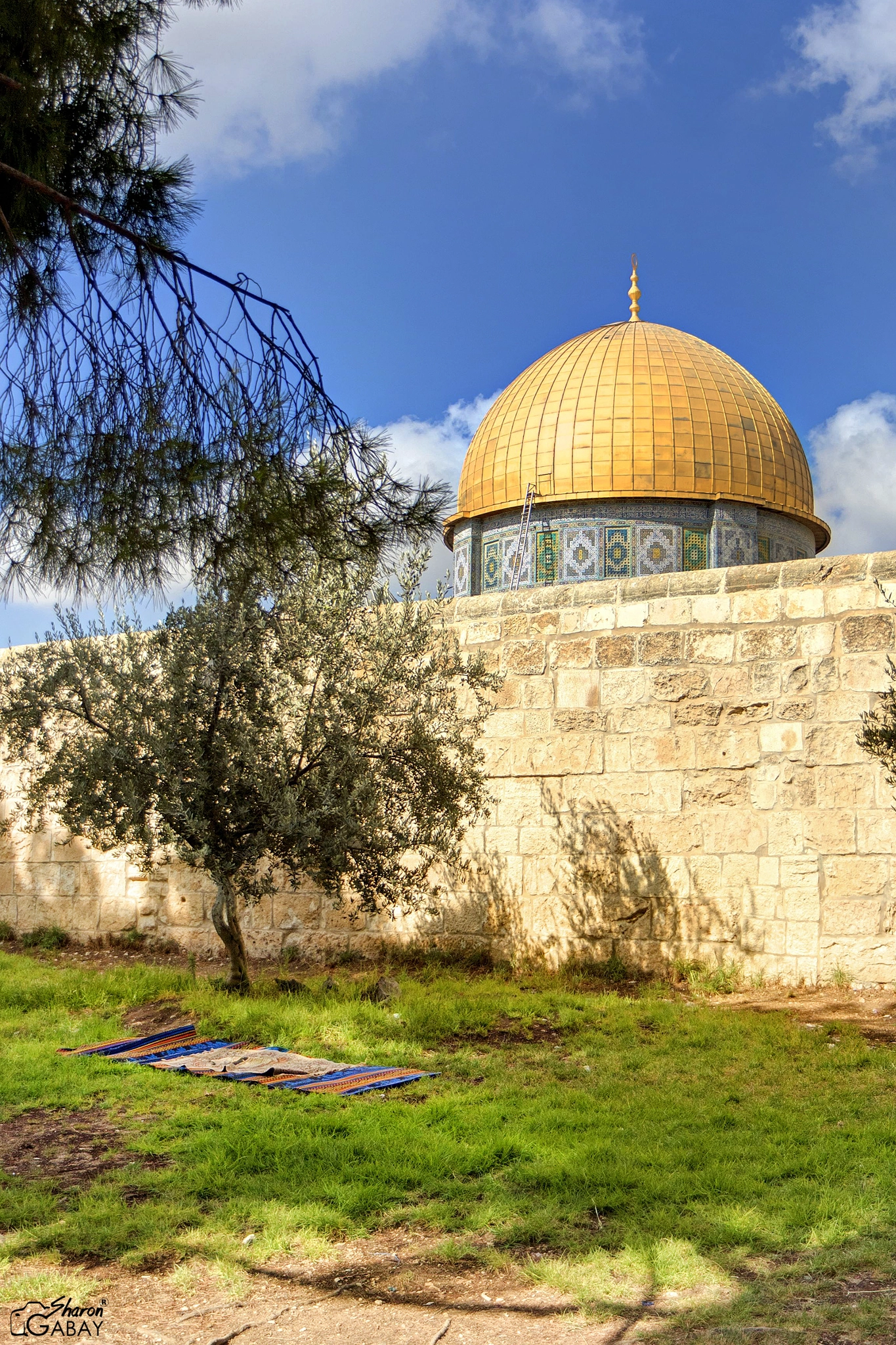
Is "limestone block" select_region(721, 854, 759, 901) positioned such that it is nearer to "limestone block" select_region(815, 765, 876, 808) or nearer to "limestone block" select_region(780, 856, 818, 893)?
"limestone block" select_region(780, 856, 818, 893)

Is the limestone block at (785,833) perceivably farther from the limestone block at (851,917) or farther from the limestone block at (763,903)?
the limestone block at (851,917)

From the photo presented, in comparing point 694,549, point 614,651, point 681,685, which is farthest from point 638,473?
point 681,685

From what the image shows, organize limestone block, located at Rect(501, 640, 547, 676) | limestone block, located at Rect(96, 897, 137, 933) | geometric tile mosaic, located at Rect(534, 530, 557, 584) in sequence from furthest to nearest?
geometric tile mosaic, located at Rect(534, 530, 557, 584), limestone block, located at Rect(96, 897, 137, 933), limestone block, located at Rect(501, 640, 547, 676)

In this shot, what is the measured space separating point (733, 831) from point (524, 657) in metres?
1.68

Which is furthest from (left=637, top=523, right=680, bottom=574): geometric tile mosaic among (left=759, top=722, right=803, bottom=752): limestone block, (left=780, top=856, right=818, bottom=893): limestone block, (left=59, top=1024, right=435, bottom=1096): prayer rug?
(left=59, top=1024, right=435, bottom=1096): prayer rug

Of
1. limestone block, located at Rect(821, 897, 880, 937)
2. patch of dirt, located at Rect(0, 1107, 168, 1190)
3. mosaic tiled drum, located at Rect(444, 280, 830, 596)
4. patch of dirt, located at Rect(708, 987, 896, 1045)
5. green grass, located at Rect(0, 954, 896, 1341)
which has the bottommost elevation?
patch of dirt, located at Rect(0, 1107, 168, 1190)

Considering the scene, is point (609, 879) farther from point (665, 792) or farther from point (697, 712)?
point (697, 712)

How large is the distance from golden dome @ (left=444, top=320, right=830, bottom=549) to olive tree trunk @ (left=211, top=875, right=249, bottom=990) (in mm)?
9276

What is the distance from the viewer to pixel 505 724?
707cm

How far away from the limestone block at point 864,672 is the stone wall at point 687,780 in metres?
0.01

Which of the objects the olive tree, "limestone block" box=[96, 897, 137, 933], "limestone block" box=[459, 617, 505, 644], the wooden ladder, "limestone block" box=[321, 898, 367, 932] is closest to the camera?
the olive tree

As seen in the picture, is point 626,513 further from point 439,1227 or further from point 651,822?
point 439,1227

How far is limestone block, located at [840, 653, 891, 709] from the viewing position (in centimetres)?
603

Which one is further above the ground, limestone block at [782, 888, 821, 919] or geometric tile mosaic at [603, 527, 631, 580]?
geometric tile mosaic at [603, 527, 631, 580]
